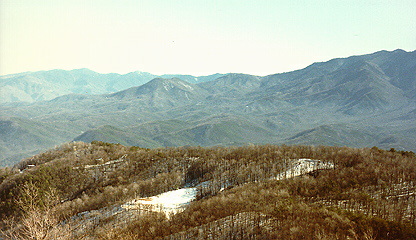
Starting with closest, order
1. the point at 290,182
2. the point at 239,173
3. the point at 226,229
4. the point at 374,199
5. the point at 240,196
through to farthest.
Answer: the point at 226,229
the point at 374,199
the point at 240,196
the point at 290,182
the point at 239,173

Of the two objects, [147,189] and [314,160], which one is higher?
[314,160]

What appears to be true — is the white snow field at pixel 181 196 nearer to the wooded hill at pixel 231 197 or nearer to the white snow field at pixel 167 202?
the white snow field at pixel 167 202

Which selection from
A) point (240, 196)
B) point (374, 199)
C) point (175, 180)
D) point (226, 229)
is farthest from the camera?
point (175, 180)

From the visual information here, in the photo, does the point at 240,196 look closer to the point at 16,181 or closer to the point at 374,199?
the point at 374,199

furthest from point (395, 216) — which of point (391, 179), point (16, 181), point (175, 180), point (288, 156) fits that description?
point (16, 181)

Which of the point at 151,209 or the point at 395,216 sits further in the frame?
the point at 151,209

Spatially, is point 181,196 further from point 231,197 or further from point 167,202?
point 231,197

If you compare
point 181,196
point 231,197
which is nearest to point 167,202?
point 181,196
